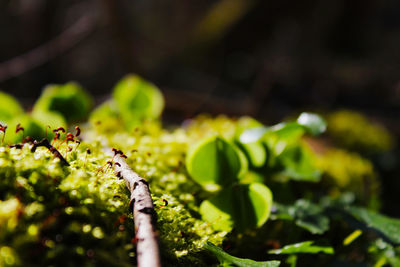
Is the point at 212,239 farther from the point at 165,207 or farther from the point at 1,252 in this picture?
the point at 1,252

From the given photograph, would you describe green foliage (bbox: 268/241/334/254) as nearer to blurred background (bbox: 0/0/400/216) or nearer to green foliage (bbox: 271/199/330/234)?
green foliage (bbox: 271/199/330/234)

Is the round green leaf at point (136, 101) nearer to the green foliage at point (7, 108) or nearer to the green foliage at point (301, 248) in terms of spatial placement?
the green foliage at point (7, 108)

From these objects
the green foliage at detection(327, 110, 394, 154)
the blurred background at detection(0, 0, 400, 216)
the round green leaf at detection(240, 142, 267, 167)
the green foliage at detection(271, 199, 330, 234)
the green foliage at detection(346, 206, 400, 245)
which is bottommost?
the green foliage at detection(346, 206, 400, 245)

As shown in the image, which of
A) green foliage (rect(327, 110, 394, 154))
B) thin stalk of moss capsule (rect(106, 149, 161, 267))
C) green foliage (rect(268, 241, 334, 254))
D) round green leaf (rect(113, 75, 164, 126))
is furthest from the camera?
green foliage (rect(327, 110, 394, 154))

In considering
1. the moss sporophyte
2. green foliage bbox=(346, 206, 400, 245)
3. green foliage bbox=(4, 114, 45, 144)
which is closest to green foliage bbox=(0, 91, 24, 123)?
the moss sporophyte

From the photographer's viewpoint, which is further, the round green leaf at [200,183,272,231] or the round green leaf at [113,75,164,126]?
the round green leaf at [113,75,164,126]

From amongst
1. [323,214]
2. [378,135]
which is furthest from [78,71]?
[323,214]
